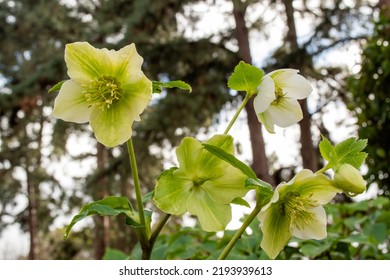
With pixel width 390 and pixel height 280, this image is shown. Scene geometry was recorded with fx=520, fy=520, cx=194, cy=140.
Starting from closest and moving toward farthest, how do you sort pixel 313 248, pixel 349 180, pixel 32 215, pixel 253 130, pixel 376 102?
pixel 349 180 < pixel 313 248 < pixel 376 102 < pixel 253 130 < pixel 32 215

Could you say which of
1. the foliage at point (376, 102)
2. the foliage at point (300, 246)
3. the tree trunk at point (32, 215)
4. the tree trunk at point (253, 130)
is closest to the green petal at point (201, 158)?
the foliage at point (300, 246)

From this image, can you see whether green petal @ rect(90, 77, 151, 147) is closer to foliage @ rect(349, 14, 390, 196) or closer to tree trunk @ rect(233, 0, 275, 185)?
foliage @ rect(349, 14, 390, 196)

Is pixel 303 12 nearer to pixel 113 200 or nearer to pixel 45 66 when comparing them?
pixel 45 66

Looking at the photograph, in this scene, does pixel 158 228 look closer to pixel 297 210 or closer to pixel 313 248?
pixel 297 210

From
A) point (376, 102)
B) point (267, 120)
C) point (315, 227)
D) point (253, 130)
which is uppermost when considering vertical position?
point (253, 130)

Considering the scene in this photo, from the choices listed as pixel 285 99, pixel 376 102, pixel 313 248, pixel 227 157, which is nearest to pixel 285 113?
pixel 285 99

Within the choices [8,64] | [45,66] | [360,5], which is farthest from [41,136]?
[360,5]

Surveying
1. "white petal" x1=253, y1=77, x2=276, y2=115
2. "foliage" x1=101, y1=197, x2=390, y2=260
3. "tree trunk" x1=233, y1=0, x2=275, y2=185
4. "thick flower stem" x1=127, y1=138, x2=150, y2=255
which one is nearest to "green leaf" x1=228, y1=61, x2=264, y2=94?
"white petal" x1=253, y1=77, x2=276, y2=115
